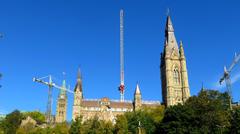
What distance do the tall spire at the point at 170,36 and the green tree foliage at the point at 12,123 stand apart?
216 ft

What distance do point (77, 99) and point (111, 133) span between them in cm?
5615

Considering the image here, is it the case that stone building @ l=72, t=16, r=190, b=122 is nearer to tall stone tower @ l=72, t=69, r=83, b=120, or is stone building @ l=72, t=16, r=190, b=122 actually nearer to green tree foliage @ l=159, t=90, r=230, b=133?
tall stone tower @ l=72, t=69, r=83, b=120

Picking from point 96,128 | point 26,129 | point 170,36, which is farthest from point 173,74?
point 96,128

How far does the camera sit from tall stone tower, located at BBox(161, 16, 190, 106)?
125188 millimetres

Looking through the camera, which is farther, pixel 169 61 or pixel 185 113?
pixel 169 61

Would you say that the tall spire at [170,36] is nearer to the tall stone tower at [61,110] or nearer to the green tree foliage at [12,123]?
the tall stone tower at [61,110]

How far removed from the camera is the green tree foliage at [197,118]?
2552 inches

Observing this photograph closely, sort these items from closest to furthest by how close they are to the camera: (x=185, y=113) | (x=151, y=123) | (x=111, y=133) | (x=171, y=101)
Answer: (x=185, y=113), (x=111, y=133), (x=151, y=123), (x=171, y=101)

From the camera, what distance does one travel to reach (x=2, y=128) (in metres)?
113

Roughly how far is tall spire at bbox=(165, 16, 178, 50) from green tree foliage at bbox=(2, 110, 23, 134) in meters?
65.9

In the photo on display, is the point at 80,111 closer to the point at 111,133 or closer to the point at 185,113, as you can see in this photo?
the point at 111,133

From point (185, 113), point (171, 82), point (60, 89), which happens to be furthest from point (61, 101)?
point (185, 113)

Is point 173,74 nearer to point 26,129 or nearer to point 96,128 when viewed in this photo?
point 26,129

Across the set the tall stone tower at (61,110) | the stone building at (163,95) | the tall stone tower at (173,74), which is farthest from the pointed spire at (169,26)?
the tall stone tower at (61,110)
